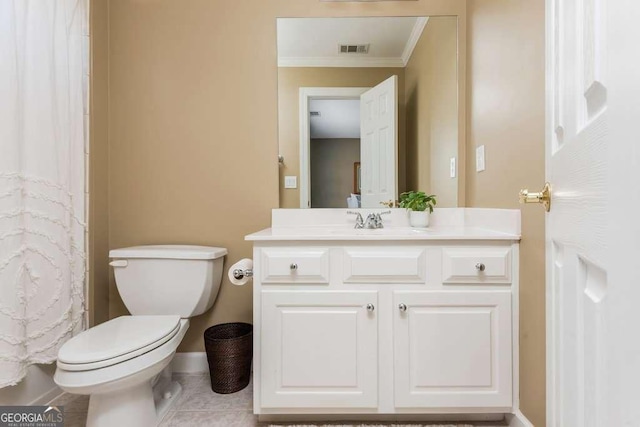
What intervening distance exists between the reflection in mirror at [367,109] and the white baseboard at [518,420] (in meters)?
0.99

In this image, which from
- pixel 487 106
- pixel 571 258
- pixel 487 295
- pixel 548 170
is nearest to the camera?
pixel 571 258

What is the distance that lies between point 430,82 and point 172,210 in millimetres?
1599

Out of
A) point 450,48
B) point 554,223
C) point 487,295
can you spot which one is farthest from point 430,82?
point 554,223

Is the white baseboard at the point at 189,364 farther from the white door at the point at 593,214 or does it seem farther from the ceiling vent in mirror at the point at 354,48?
the ceiling vent in mirror at the point at 354,48

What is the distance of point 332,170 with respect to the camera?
6.05 ft

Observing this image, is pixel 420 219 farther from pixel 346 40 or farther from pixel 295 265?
pixel 346 40

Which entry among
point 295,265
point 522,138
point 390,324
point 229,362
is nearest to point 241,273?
point 295,265

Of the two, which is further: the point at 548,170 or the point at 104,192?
the point at 104,192

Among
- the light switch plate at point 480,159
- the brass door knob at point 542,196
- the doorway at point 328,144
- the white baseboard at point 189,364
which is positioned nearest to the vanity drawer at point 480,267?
the light switch plate at point 480,159

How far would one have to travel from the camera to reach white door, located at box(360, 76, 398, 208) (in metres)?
1.83

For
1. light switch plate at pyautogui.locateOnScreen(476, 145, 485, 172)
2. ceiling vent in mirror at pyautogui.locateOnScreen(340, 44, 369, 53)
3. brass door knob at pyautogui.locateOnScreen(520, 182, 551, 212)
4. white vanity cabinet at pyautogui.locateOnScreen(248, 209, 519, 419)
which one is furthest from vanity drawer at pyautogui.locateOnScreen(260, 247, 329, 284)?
ceiling vent in mirror at pyautogui.locateOnScreen(340, 44, 369, 53)

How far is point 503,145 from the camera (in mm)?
1364

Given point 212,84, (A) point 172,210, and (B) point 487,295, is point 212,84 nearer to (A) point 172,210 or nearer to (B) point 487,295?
(A) point 172,210

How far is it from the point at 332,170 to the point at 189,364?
52.8 inches
